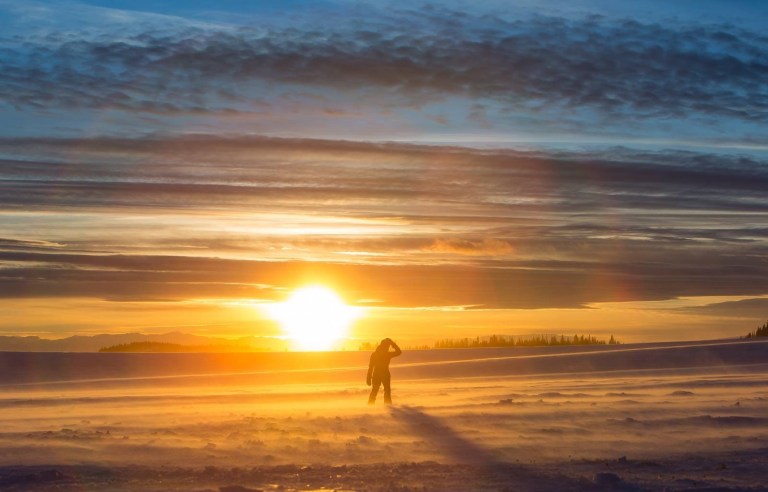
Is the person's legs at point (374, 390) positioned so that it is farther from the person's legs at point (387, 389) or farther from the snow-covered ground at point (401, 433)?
the snow-covered ground at point (401, 433)

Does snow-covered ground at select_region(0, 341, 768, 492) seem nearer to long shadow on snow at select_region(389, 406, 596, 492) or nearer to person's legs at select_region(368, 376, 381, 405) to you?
long shadow on snow at select_region(389, 406, 596, 492)

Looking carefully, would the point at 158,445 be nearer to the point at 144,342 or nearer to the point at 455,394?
the point at 455,394

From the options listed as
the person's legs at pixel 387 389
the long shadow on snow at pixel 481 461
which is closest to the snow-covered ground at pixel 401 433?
the long shadow on snow at pixel 481 461

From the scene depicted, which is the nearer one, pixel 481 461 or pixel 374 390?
pixel 481 461

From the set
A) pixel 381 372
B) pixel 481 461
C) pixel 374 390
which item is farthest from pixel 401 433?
pixel 381 372

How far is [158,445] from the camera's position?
13273 mm

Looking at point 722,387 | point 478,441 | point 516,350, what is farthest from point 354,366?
point 478,441

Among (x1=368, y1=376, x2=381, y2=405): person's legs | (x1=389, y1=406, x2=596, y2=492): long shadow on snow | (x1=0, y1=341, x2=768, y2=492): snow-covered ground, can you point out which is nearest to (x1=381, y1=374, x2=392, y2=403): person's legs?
(x1=368, y1=376, x2=381, y2=405): person's legs

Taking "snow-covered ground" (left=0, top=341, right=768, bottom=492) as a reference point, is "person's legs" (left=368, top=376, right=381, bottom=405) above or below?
above

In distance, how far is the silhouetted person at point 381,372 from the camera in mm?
19391

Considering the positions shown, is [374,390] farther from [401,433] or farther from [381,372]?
[401,433]

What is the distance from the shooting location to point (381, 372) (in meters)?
19.7

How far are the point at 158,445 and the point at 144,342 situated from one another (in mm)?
35148

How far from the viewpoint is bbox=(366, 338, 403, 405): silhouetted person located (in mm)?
19391
